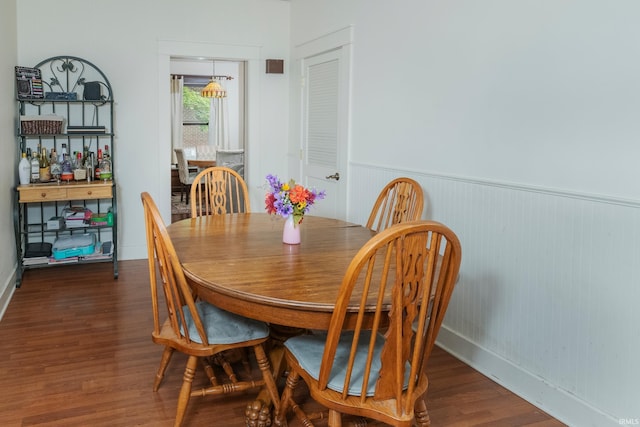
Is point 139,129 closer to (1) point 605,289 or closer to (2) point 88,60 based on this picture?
(2) point 88,60

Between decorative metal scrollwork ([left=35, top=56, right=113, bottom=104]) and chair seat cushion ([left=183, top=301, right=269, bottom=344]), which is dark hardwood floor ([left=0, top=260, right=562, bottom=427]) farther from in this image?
decorative metal scrollwork ([left=35, top=56, right=113, bottom=104])

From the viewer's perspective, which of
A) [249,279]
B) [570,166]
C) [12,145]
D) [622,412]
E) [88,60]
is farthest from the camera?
[88,60]

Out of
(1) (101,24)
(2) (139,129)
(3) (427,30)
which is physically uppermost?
(1) (101,24)

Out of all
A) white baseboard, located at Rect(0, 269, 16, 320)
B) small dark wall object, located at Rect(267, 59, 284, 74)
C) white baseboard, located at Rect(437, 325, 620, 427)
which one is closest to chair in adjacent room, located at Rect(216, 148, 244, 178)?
small dark wall object, located at Rect(267, 59, 284, 74)

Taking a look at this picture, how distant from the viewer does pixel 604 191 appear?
223 cm

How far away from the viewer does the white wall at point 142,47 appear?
4809 mm

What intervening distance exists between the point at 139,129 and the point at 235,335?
353cm

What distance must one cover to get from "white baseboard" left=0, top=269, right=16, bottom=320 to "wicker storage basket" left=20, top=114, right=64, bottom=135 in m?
1.17

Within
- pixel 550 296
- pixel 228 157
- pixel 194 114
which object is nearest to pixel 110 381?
pixel 550 296

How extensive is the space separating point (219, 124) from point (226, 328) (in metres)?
8.87

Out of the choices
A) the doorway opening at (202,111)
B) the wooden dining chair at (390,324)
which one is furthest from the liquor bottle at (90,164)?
the doorway opening at (202,111)

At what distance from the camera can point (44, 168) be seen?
180 inches

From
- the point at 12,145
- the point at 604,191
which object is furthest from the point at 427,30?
the point at 12,145

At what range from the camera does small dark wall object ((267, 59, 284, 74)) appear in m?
5.52
